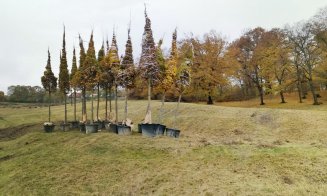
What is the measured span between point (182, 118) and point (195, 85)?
17.0m

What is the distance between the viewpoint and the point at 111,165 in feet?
64.2

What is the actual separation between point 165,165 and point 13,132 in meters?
26.9

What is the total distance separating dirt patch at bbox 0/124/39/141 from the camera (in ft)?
118

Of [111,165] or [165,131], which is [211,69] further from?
[111,165]

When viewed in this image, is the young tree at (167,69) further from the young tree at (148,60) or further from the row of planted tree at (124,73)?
the young tree at (148,60)

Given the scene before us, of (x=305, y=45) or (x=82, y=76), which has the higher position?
(x=305, y=45)

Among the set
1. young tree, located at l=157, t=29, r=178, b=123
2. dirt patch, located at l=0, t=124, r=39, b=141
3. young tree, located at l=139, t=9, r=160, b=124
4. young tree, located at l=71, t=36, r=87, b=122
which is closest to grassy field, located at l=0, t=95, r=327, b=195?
young tree, located at l=139, t=9, r=160, b=124

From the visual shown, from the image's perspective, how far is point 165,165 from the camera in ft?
60.7

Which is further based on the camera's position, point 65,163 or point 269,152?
point 65,163

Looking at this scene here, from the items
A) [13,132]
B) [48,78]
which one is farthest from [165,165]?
[13,132]

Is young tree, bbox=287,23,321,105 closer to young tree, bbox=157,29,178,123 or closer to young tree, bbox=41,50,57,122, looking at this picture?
young tree, bbox=157,29,178,123

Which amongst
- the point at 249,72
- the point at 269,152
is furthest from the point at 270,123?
the point at 249,72

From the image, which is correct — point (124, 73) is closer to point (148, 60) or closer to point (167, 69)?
point (148, 60)

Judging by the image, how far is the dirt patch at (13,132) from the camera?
118 ft
